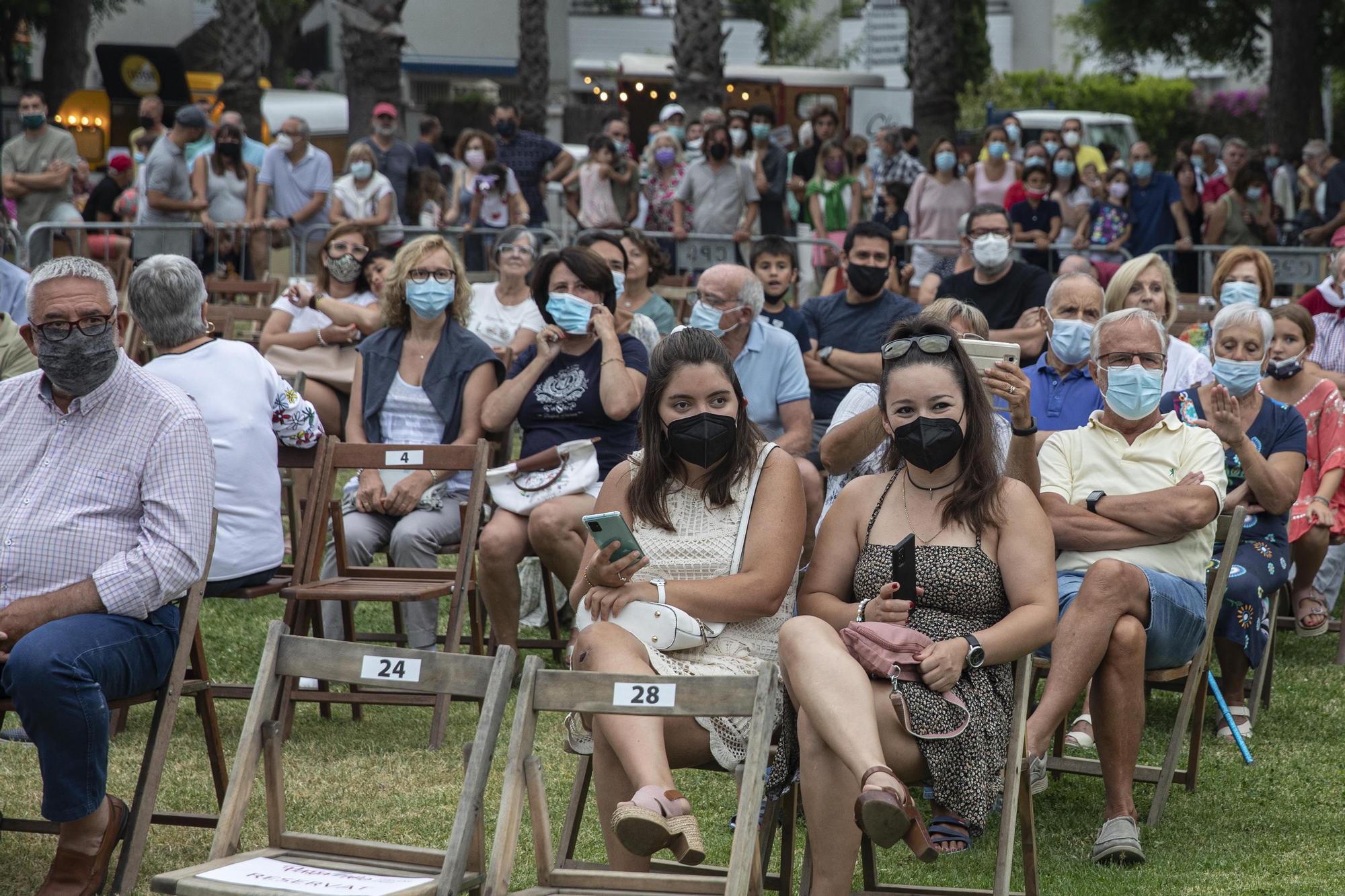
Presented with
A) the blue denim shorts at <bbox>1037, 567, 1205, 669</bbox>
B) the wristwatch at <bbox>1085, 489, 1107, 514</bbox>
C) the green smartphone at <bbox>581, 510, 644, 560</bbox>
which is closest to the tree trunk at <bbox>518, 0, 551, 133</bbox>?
the wristwatch at <bbox>1085, 489, 1107, 514</bbox>

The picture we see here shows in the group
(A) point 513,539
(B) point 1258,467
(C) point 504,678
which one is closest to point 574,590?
(C) point 504,678

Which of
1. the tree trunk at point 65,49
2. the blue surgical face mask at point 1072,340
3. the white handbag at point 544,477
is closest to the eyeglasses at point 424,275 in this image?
the white handbag at point 544,477

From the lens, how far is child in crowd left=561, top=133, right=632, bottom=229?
15477 mm

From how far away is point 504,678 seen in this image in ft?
11.8

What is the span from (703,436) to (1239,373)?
8.97ft

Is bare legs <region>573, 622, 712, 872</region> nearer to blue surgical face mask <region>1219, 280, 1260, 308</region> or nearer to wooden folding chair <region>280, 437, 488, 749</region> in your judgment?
wooden folding chair <region>280, 437, 488, 749</region>

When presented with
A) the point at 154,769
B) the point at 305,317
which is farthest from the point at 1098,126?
the point at 154,769

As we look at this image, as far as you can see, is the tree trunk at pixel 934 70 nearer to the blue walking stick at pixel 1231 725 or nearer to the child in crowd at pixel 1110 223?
the child in crowd at pixel 1110 223

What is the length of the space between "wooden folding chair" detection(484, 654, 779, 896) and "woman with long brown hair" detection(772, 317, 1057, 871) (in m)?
0.28

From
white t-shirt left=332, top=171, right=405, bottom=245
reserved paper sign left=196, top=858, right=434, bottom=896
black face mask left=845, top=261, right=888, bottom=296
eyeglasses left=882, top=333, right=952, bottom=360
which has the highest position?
white t-shirt left=332, top=171, right=405, bottom=245

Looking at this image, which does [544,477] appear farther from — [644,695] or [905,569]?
[644,695]

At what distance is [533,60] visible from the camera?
24500 millimetres

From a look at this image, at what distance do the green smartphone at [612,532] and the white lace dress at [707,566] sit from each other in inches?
6.3

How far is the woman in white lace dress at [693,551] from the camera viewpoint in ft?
13.2
